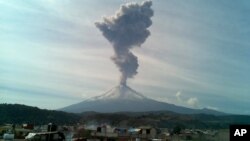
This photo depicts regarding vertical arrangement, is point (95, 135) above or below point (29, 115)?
below

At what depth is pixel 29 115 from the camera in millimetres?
135000

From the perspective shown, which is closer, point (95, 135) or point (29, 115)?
point (95, 135)

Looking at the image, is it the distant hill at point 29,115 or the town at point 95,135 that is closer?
the town at point 95,135

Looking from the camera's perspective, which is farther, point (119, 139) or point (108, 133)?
point (108, 133)

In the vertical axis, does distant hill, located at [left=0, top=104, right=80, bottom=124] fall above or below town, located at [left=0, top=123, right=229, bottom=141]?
above

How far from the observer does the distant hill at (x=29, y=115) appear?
12422 cm

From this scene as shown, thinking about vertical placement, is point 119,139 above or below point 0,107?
Result: below

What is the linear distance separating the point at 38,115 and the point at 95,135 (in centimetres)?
7921

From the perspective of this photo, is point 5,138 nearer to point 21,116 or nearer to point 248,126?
point 248,126

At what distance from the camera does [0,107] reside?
134 meters

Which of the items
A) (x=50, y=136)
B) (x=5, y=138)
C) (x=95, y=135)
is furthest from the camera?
(x=95, y=135)

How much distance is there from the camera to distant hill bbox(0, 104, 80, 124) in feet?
408

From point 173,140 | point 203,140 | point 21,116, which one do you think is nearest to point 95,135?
point 173,140

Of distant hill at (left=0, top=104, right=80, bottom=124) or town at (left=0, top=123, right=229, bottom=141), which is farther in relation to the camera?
distant hill at (left=0, top=104, right=80, bottom=124)
